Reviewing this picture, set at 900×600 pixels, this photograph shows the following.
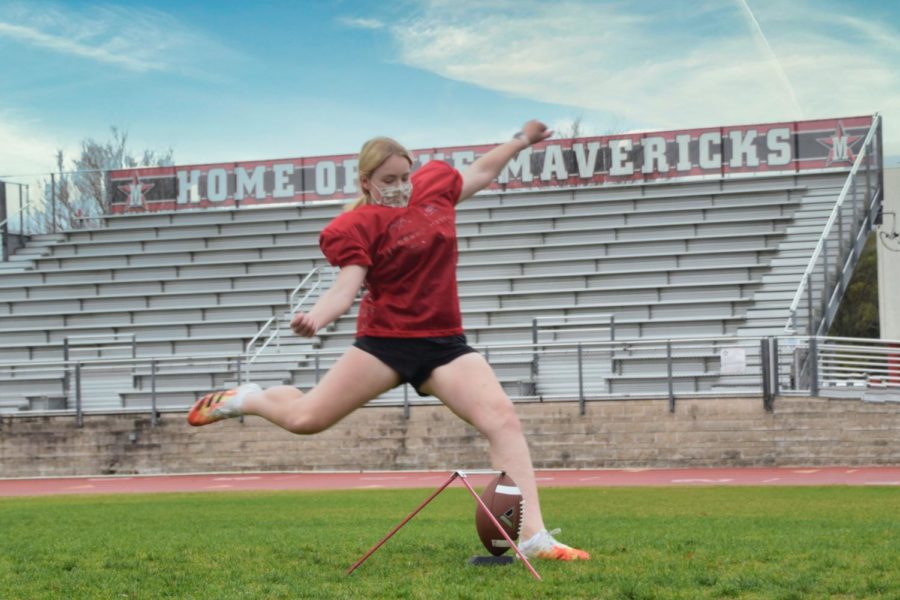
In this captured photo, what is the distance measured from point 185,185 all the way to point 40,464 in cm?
1176

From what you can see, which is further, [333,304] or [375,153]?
[375,153]

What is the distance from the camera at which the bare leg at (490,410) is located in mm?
6234

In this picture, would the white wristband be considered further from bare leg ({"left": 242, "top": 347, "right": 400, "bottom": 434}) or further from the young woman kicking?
bare leg ({"left": 242, "top": 347, "right": 400, "bottom": 434})

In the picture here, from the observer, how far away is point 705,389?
20.6 m

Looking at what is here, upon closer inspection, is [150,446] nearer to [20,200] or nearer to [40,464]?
[40,464]

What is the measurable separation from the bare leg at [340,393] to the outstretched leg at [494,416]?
257mm

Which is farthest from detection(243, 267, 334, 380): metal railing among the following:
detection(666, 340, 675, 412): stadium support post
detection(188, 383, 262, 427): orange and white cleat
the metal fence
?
detection(188, 383, 262, 427): orange and white cleat

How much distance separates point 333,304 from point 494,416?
3.27ft

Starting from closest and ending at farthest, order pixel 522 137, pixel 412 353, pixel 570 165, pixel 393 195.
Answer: pixel 412 353
pixel 393 195
pixel 522 137
pixel 570 165

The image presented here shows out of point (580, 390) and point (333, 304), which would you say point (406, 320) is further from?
point (580, 390)

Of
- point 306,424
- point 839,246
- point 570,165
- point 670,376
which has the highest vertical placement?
point 570,165

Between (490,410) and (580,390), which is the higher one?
(490,410)

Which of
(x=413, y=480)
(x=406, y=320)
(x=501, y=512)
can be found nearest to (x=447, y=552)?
(x=501, y=512)

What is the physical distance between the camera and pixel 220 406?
6.90 metres
